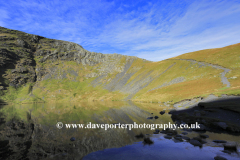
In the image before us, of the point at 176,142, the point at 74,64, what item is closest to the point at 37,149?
the point at 176,142

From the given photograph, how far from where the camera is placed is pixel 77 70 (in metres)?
158

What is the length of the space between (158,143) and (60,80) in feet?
481

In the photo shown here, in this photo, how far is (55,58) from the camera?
16112 cm

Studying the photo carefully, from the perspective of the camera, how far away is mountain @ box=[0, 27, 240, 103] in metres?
96.6

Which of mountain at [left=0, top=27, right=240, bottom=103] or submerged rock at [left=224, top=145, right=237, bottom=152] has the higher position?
mountain at [left=0, top=27, right=240, bottom=103]

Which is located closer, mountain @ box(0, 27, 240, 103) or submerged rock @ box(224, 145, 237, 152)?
submerged rock @ box(224, 145, 237, 152)

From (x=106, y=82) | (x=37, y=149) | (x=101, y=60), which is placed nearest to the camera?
(x=37, y=149)

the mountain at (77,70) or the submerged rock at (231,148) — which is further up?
the mountain at (77,70)

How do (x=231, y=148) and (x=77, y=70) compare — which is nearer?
(x=231, y=148)

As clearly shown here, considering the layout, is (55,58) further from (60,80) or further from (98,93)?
(98,93)

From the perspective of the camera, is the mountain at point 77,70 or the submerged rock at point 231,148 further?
the mountain at point 77,70

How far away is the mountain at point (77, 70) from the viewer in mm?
96562

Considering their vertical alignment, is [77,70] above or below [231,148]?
above

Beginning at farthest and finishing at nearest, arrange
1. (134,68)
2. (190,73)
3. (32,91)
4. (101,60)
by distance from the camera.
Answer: (101,60), (134,68), (32,91), (190,73)
